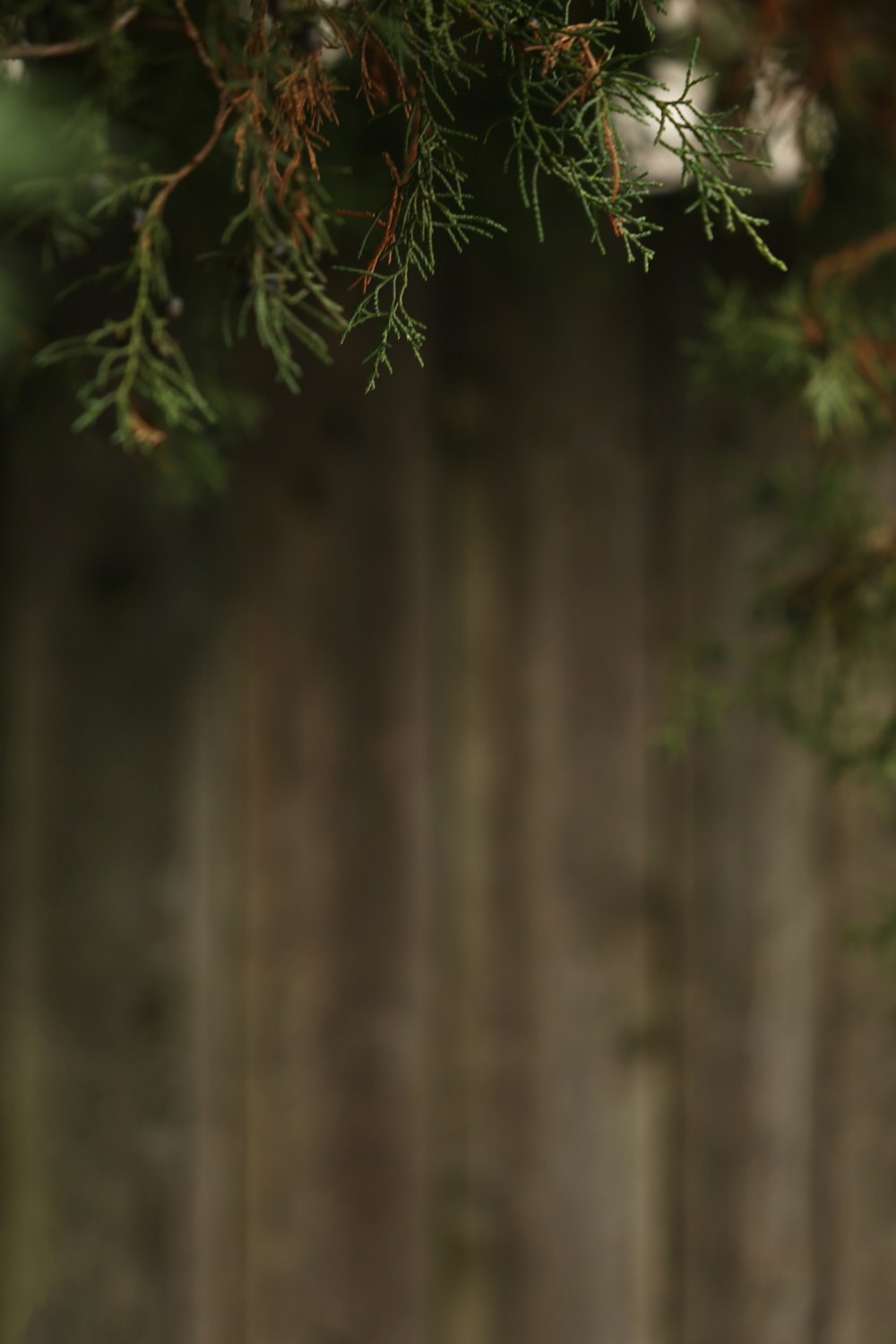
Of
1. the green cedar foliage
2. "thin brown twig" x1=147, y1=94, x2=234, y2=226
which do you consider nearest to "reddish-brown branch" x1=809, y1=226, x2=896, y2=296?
the green cedar foliage

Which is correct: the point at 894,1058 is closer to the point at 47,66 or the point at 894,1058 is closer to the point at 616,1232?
the point at 616,1232

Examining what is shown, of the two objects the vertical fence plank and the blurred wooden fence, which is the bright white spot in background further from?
the vertical fence plank

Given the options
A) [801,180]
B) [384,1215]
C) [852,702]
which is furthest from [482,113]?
[384,1215]

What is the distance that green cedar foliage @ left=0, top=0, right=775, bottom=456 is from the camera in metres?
0.30

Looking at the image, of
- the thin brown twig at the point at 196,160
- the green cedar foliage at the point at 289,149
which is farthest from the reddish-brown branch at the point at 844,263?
the thin brown twig at the point at 196,160

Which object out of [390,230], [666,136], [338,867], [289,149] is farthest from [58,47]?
[338,867]

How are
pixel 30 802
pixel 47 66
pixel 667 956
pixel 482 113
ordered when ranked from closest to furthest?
1. pixel 47 66
2. pixel 482 113
3. pixel 30 802
4. pixel 667 956

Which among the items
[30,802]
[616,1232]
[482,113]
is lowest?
[616,1232]

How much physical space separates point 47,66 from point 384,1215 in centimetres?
87

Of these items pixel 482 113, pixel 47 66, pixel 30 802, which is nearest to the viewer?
pixel 47 66

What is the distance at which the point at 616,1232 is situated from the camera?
3.43ft

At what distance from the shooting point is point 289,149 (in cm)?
44

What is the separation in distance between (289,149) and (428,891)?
677 mm

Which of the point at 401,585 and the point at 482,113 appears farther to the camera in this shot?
the point at 401,585
